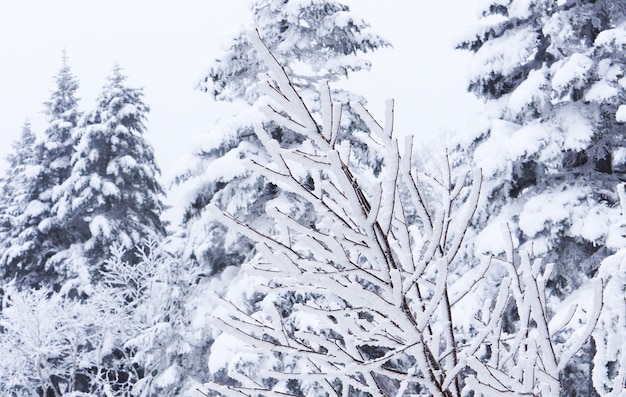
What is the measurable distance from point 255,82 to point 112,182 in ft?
36.4

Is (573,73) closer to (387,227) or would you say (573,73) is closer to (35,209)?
(387,227)

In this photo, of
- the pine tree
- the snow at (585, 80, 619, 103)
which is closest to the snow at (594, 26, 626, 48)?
the snow at (585, 80, 619, 103)

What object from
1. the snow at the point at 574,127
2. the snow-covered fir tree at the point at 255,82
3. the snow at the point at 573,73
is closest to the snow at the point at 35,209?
the snow-covered fir tree at the point at 255,82

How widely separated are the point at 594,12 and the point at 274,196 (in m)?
6.08

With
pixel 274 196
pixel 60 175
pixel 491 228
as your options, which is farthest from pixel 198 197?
pixel 60 175

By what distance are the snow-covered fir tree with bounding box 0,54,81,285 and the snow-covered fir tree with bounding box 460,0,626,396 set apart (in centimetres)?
1561

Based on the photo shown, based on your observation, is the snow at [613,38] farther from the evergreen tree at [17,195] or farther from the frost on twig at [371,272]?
the evergreen tree at [17,195]

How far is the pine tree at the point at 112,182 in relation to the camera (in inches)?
724

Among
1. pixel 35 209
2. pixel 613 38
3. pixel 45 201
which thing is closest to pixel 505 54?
pixel 613 38

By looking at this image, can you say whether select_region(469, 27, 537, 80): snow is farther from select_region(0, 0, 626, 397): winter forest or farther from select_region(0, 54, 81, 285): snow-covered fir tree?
select_region(0, 54, 81, 285): snow-covered fir tree

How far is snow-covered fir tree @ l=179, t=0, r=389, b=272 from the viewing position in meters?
9.90

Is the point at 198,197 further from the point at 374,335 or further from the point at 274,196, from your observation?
the point at 374,335

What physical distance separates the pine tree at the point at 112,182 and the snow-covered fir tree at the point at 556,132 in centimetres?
1268

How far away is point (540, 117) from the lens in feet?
26.3
